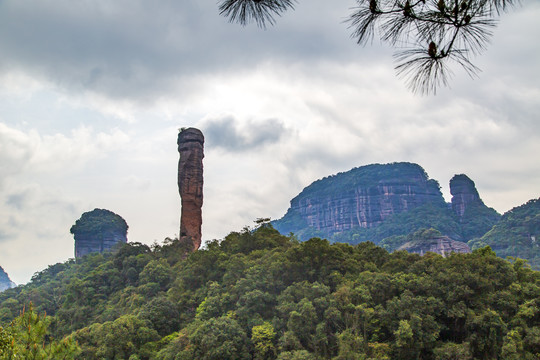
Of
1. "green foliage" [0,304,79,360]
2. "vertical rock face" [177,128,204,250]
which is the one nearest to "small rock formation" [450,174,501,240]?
"vertical rock face" [177,128,204,250]

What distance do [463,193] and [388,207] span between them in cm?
1506

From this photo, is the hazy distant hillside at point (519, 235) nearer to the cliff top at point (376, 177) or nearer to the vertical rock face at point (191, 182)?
the cliff top at point (376, 177)

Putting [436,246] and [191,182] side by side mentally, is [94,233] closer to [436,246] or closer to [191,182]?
[191,182]

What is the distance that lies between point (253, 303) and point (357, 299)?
4.45 meters

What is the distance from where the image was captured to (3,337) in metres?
7.36

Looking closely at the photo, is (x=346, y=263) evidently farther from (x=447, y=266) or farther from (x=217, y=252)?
(x=217, y=252)

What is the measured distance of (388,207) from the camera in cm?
9594

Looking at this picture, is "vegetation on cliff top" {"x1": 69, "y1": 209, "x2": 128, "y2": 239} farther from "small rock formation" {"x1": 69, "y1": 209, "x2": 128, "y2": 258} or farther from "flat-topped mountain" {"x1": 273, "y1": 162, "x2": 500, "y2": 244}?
"flat-topped mountain" {"x1": 273, "y1": 162, "x2": 500, "y2": 244}

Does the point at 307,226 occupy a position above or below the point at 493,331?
above

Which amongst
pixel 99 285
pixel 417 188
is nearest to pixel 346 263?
Result: pixel 99 285

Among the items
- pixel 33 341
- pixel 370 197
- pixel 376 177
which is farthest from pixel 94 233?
pixel 376 177

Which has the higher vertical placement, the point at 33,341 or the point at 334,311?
the point at 33,341

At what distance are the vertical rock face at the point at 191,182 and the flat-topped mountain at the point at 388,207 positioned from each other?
192 feet

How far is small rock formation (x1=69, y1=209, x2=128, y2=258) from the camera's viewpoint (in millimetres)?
62062
